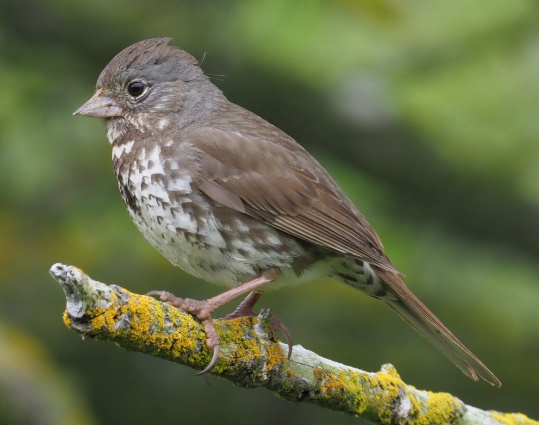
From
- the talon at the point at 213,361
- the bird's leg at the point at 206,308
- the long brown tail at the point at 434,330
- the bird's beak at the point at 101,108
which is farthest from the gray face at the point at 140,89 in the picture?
the talon at the point at 213,361

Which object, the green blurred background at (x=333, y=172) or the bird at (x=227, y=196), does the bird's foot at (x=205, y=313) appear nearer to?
the bird at (x=227, y=196)

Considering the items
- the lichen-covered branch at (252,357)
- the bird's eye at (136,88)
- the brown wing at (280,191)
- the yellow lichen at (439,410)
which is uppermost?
the bird's eye at (136,88)

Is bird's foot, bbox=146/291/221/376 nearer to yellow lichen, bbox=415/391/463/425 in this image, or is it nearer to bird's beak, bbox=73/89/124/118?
yellow lichen, bbox=415/391/463/425

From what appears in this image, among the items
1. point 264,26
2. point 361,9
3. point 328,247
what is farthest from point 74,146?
point 328,247

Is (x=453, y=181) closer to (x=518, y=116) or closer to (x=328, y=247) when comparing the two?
(x=518, y=116)

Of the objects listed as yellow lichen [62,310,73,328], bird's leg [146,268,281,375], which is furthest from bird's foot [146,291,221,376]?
yellow lichen [62,310,73,328]

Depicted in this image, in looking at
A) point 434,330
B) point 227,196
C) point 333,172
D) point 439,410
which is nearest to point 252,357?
point 227,196
